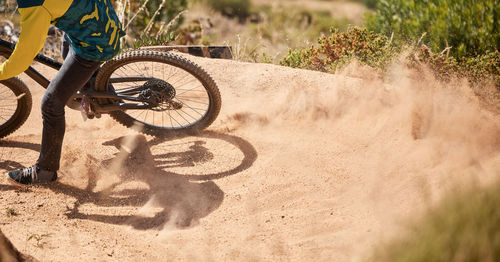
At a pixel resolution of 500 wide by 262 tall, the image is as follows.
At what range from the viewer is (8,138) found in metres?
4.65

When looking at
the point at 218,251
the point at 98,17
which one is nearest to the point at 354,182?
the point at 218,251

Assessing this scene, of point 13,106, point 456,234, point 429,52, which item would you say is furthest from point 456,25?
point 13,106

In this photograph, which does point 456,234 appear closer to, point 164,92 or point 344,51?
point 164,92

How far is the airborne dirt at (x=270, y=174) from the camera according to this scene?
10.1ft

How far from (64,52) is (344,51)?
3668 millimetres

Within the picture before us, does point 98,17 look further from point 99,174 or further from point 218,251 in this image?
point 218,251

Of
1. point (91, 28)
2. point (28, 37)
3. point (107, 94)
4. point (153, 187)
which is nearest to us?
point (28, 37)

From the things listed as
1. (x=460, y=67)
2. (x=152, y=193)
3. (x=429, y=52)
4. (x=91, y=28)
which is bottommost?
(x=152, y=193)

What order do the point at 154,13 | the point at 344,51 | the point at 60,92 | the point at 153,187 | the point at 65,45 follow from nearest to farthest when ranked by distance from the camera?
the point at 60,92, the point at 65,45, the point at 153,187, the point at 344,51, the point at 154,13

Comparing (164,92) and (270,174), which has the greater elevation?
(164,92)

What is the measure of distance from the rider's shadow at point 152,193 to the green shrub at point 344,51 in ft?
7.82

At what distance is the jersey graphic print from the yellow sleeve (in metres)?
0.21

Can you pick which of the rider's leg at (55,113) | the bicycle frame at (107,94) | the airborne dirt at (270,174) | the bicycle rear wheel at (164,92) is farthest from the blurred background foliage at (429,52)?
the rider's leg at (55,113)

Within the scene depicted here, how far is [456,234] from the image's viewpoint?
6.31ft
